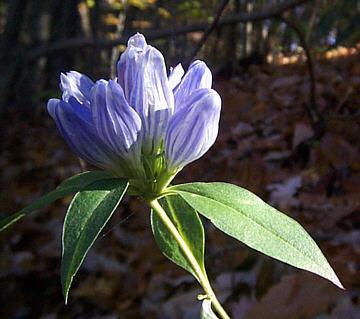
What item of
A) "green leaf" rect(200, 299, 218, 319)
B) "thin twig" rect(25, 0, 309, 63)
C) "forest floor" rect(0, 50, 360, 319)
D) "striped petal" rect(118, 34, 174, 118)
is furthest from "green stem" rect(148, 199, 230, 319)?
"thin twig" rect(25, 0, 309, 63)

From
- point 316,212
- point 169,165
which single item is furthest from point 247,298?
point 169,165

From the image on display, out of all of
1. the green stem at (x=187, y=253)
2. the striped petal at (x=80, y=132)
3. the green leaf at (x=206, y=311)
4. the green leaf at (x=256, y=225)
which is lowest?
the green leaf at (x=206, y=311)

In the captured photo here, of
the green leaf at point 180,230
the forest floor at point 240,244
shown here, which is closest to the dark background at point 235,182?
the forest floor at point 240,244

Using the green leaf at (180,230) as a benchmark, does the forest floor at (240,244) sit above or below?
below

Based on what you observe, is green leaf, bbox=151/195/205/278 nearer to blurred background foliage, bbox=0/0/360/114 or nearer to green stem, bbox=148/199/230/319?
green stem, bbox=148/199/230/319

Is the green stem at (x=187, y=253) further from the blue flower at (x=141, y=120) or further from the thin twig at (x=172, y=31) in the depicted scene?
the thin twig at (x=172, y=31)

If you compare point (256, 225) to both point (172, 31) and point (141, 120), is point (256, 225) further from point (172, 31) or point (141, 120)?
point (172, 31)
